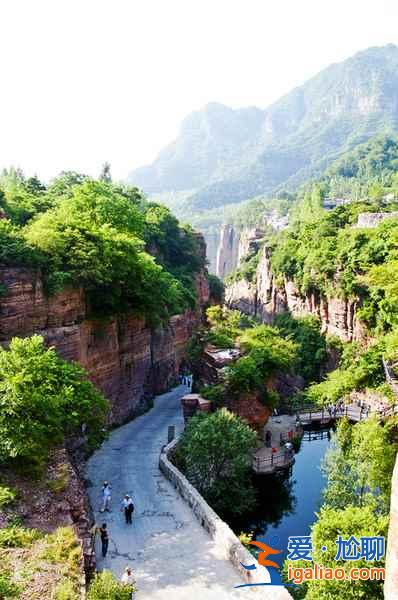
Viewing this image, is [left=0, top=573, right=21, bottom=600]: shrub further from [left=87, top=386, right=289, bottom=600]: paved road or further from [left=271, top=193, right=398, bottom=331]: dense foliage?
[left=271, top=193, right=398, bottom=331]: dense foliage

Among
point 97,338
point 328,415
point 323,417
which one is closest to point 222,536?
point 97,338

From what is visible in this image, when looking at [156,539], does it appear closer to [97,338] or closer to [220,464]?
[220,464]

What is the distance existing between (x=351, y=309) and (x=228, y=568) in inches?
1144

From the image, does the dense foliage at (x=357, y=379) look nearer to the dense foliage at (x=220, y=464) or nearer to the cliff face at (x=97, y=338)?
the cliff face at (x=97, y=338)

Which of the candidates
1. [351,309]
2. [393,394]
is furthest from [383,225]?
[393,394]

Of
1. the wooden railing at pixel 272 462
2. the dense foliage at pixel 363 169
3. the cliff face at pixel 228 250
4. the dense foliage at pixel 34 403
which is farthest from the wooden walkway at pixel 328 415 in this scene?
the cliff face at pixel 228 250

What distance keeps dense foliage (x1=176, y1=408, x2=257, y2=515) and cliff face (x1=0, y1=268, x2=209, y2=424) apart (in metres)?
6.12

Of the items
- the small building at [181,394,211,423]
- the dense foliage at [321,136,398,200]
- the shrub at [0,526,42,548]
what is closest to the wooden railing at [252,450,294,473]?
the small building at [181,394,211,423]

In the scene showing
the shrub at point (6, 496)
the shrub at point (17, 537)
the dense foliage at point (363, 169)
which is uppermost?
the dense foliage at point (363, 169)

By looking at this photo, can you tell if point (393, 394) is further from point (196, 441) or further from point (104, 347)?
point (104, 347)

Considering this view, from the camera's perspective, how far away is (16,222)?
2638 centimetres

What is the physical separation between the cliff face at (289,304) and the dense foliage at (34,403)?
26.6 metres

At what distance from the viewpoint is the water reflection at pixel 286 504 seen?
21562 millimetres

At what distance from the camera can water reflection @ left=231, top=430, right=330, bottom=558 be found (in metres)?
21.6
